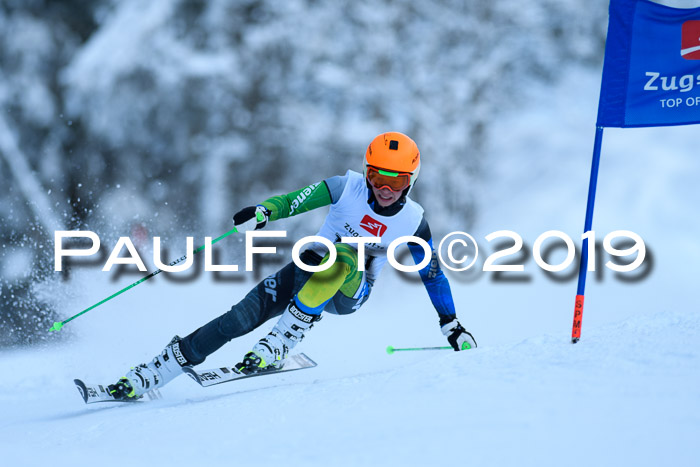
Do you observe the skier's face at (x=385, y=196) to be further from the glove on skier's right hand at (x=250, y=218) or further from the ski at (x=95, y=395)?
the ski at (x=95, y=395)

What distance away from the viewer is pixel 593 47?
1422 cm

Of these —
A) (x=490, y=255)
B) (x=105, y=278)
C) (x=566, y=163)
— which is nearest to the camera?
(x=105, y=278)

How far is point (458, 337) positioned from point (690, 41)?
213cm

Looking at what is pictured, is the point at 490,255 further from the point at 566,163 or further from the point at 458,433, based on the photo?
the point at 458,433

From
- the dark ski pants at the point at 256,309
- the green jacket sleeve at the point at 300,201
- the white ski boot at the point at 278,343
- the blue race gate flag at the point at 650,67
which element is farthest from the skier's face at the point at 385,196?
the blue race gate flag at the point at 650,67

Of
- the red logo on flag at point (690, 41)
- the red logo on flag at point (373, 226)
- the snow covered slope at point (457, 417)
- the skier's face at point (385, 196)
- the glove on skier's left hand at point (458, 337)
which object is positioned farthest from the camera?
the glove on skier's left hand at point (458, 337)

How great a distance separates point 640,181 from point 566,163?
1.83m

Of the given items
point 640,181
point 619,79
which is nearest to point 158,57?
point 640,181

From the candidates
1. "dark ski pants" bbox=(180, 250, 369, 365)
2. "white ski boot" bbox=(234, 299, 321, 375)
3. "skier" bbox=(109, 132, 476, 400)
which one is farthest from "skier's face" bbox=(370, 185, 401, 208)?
"white ski boot" bbox=(234, 299, 321, 375)

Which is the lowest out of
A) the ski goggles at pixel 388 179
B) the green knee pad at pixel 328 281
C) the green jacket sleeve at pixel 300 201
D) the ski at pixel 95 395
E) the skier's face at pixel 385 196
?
the ski at pixel 95 395

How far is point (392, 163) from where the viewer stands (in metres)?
3.82

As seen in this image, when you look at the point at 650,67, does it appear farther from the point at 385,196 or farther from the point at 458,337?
the point at 458,337

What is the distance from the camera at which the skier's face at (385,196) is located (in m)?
3.89

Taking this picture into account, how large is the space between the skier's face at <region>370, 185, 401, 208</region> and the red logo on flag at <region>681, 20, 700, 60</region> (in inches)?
69.1
